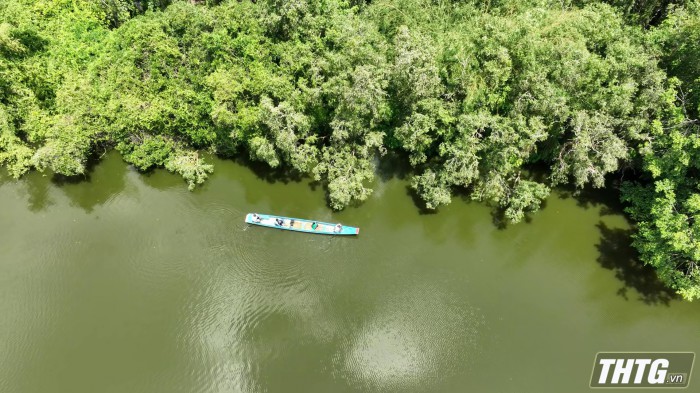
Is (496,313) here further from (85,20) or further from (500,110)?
(85,20)

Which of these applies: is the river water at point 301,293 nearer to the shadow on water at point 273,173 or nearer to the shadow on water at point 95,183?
the shadow on water at point 95,183

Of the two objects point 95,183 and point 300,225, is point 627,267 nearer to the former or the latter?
point 300,225

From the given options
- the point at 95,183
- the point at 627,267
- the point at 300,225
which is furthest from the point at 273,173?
the point at 627,267

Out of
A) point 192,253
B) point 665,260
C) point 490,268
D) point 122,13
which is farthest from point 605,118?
point 122,13

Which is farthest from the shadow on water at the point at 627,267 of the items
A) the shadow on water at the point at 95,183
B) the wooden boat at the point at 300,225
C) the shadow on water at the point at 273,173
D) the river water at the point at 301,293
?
the shadow on water at the point at 95,183

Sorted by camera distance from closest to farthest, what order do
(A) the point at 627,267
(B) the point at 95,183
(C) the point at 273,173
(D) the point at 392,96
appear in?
(A) the point at 627,267 < (D) the point at 392,96 < (B) the point at 95,183 < (C) the point at 273,173

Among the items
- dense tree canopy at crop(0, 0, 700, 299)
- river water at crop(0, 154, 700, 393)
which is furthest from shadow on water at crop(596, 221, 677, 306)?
dense tree canopy at crop(0, 0, 700, 299)
